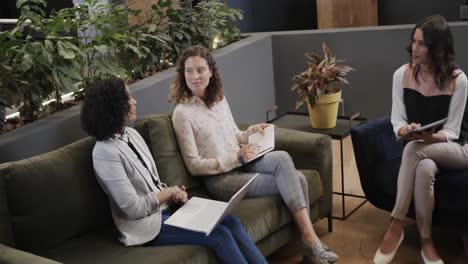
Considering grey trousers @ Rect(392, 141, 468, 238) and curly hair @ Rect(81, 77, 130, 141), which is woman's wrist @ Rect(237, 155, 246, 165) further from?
grey trousers @ Rect(392, 141, 468, 238)

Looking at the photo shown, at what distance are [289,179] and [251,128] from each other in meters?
0.44

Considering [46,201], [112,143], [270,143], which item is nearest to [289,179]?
[270,143]

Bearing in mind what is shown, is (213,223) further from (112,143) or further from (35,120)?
(35,120)

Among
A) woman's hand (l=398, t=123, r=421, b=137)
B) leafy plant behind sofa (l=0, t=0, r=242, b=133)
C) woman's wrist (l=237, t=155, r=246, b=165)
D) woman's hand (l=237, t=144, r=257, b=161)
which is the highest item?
leafy plant behind sofa (l=0, t=0, r=242, b=133)

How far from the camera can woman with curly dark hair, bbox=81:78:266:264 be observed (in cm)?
271

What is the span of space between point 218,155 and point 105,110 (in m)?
0.72

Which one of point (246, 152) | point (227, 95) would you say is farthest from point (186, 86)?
point (227, 95)

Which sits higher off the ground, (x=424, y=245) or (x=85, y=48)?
(x=85, y=48)

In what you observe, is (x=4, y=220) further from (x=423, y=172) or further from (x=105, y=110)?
(x=423, y=172)

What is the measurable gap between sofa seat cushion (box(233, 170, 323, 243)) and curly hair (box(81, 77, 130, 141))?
0.70m

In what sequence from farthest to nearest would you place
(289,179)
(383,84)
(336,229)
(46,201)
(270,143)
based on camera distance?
(383,84) < (336,229) < (270,143) < (289,179) < (46,201)

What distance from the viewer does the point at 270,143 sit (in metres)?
3.38

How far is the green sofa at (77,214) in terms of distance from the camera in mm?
2588

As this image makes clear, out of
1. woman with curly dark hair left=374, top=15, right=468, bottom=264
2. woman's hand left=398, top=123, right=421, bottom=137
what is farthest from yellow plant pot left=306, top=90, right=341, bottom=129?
woman's hand left=398, top=123, right=421, bottom=137
